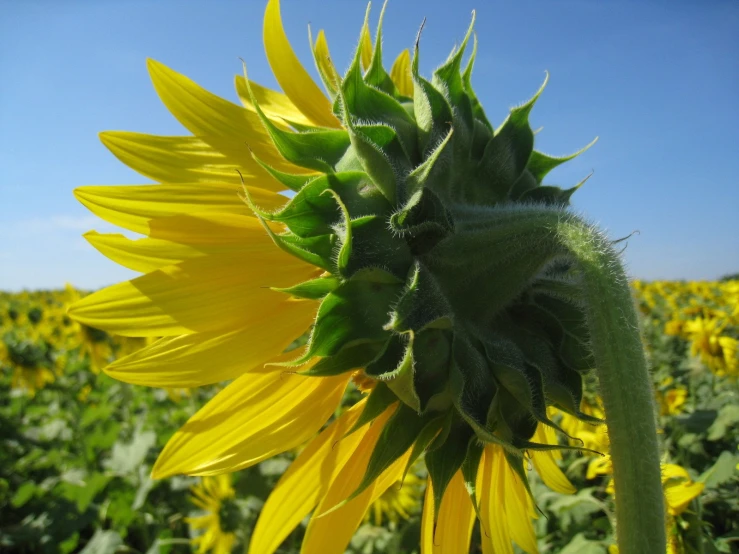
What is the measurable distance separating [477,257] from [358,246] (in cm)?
19

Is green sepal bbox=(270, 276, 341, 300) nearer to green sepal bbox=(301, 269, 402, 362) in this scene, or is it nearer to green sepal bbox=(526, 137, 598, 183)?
green sepal bbox=(301, 269, 402, 362)

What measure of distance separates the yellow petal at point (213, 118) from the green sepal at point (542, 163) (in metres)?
0.45

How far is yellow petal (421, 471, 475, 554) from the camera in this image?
3.89ft

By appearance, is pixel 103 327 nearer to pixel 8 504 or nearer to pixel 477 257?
pixel 477 257

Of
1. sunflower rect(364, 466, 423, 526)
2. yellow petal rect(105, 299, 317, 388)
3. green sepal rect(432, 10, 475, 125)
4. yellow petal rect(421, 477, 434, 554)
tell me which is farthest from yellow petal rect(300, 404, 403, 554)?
sunflower rect(364, 466, 423, 526)

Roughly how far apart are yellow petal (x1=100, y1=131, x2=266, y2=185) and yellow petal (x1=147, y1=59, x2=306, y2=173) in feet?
0.05

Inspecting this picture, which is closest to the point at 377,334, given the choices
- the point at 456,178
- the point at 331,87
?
the point at 456,178

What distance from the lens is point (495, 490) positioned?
3.95 feet

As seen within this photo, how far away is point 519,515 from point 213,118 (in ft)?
3.38

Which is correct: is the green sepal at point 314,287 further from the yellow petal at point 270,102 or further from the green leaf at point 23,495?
the green leaf at point 23,495

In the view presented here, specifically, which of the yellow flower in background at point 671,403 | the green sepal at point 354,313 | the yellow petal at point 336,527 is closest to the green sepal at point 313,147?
the green sepal at point 354,313

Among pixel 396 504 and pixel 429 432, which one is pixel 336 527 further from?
pixel 396 504

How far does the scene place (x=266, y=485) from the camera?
3.39 metres

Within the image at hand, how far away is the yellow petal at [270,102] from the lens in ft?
4.20
